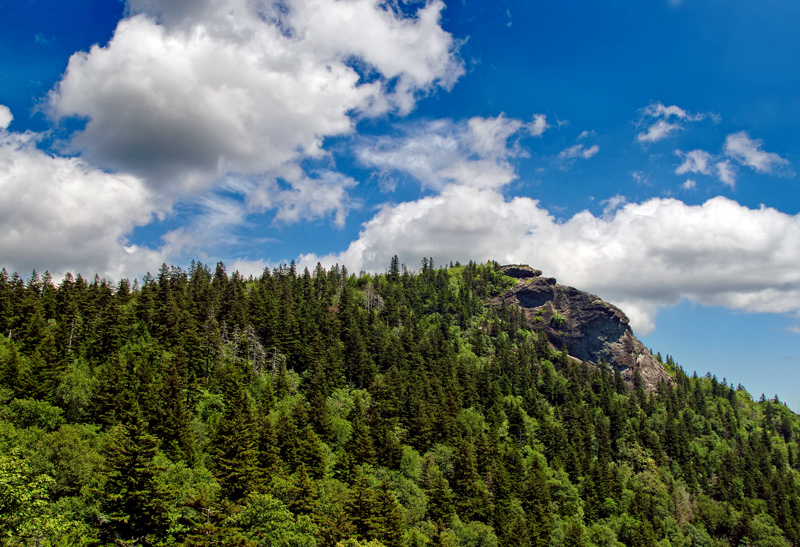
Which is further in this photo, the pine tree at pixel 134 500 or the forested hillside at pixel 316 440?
the forested hillside at pixel 316 440

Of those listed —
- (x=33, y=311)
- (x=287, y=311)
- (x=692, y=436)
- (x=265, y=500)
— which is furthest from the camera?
(x=692, y=436)

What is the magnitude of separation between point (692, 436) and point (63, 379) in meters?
188

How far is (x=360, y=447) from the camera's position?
71312 millimetres

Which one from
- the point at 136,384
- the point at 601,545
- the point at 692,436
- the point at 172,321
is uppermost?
the point at 172,321

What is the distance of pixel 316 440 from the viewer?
6612cm

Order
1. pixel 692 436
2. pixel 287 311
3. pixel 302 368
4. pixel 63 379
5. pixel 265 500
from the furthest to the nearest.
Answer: pixel 692 436 → pixel 287 311 → pixel 302 368 → pixel 63 379 → pixel 265 500

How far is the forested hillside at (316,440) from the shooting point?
3716 cm

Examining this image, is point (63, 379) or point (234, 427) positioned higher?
point (63, 379)

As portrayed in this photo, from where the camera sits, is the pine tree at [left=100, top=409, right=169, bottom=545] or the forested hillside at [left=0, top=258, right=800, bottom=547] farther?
the forested hillside at [left=0, top=258, right=800, bottom=547]

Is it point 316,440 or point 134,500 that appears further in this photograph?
point 316,440

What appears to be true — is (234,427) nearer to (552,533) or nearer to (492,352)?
(552,533)

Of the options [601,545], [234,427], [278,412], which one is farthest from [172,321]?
[601,545]

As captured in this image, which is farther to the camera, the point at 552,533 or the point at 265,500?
the point at 552,533

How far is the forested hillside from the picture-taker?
37.2 m
